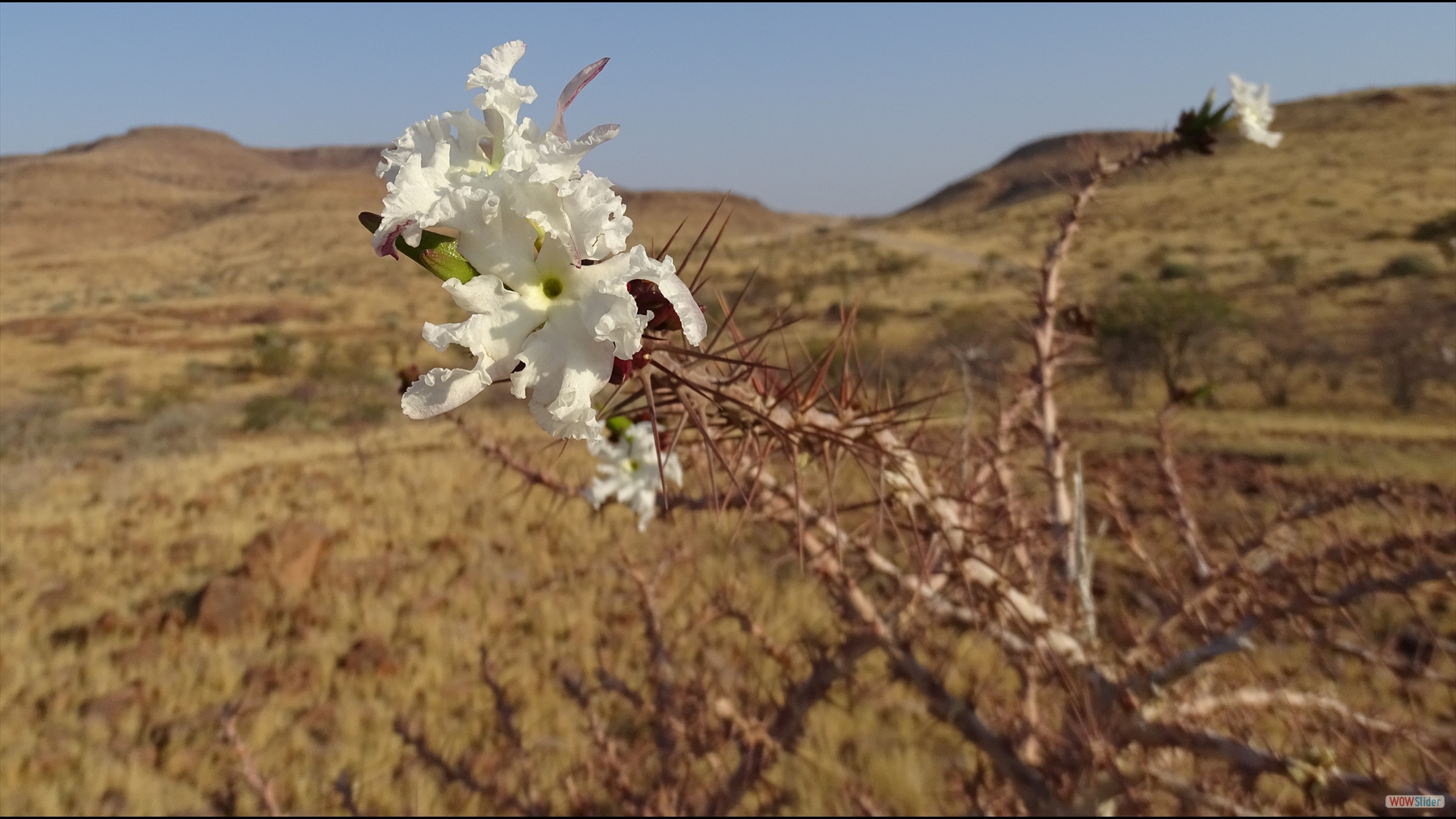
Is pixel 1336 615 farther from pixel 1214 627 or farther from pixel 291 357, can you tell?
pixel 291 357

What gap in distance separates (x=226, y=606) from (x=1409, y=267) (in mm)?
15525

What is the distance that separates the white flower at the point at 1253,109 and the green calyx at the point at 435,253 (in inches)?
87.3

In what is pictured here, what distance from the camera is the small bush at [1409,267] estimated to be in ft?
33.5

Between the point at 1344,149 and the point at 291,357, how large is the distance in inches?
813

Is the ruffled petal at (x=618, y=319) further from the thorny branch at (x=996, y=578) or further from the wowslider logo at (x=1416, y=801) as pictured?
the wowslider logo at (x=1416, y=801)

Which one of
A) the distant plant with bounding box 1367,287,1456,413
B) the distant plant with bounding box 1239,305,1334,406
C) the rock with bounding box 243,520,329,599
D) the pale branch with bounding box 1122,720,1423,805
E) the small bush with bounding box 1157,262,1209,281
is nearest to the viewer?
the pale branch with bounding box 1122,720,1423,805

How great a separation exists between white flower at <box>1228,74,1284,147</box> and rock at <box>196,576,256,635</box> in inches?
275

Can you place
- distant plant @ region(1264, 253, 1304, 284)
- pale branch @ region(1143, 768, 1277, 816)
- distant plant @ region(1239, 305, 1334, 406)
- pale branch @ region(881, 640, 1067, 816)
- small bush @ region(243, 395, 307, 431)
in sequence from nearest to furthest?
pale branch @ region(1143, 768, 1277, 816), pale branch @ region(881, 640, 1067, 816), distant plant @ region(1239, 305, 1334, 406), small bush @ region(243, 395, 307, 431), distant plant @ region(1264, 253, 1304, 284)

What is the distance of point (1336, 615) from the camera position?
184 cm

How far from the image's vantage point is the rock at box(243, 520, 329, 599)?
256 inches

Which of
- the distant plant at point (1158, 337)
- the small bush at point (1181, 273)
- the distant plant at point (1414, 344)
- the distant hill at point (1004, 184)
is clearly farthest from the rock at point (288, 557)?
the distant hill at point (1004, 184)

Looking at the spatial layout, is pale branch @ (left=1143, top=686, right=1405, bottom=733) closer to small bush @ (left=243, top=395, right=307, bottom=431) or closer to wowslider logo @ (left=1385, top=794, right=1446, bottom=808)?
wowslider logo @ (left=1385, top=794, right=1446, bottom=808)

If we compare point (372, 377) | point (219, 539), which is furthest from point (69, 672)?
point (372, 377)

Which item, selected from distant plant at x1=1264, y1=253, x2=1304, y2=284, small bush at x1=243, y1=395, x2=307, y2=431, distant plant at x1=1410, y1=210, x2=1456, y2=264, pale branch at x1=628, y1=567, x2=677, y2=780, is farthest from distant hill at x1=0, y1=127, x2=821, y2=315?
distant plant at x1=1264, y1=253, x2=1304, y2=284
